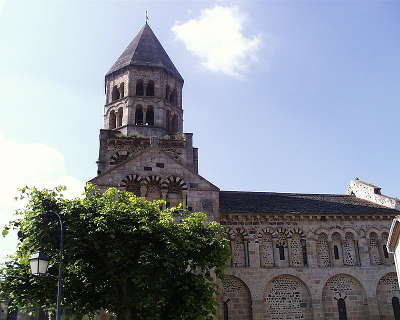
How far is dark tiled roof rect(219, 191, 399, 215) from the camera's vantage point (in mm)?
27766

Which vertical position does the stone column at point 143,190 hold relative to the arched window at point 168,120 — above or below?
below

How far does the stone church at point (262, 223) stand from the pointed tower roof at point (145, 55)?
0.41 m

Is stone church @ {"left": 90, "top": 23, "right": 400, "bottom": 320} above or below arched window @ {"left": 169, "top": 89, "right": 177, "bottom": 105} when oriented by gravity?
below

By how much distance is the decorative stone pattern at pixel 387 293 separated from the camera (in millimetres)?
26969

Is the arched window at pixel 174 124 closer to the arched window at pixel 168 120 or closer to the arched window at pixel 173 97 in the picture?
the arched window at pixel 168 120

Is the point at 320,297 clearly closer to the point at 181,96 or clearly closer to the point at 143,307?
the point at 143,307

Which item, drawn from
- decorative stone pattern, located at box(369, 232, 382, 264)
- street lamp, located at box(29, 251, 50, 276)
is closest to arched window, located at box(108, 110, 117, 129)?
street lamp, located at box(29, 251, 50, 276)

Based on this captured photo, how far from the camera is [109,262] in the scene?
15781mm

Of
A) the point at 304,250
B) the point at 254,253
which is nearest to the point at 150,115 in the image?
the point at 254,253

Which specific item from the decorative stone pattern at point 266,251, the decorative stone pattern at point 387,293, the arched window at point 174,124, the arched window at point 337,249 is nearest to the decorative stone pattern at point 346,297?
the arched window at point 337,249

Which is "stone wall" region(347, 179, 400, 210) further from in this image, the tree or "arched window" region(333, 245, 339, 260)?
the tree

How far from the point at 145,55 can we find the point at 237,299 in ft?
64.0

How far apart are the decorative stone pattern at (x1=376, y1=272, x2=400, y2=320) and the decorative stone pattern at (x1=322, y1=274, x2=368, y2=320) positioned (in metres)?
1.20

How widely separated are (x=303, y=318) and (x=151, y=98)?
1811 centimetres
